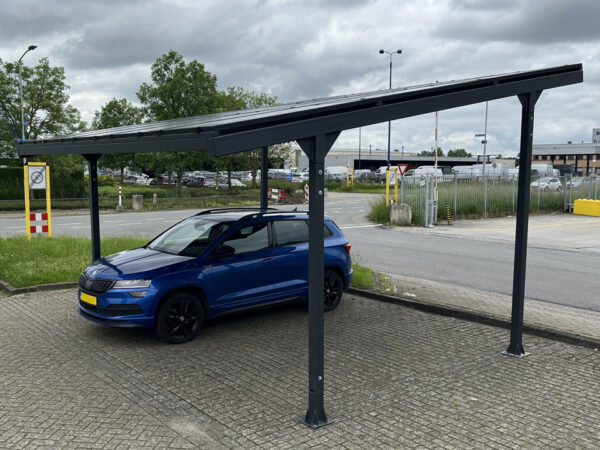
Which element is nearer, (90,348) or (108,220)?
(90,348)

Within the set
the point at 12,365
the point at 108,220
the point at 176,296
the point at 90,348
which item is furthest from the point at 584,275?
the point at 108,220

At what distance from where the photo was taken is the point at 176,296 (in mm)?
7043

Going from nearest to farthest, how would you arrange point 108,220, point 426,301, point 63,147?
point 63,147 < point 426,301 < point 108,220

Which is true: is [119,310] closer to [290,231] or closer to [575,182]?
[290,231]

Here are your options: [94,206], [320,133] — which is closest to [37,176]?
[94,206]

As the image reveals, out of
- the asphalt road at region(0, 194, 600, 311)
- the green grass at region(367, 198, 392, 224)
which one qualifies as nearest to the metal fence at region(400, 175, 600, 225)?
the green grass at region(367, 198, 392, 224)

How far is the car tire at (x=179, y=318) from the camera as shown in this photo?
6.99 m

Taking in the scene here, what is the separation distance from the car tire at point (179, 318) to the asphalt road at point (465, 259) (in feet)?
20.0

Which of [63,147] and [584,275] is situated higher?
[63,147]

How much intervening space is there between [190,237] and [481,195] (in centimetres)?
2136

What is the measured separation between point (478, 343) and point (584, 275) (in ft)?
21.3

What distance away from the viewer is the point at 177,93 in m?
34.2

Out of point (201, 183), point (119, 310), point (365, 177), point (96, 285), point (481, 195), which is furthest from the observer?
point (365, 177)

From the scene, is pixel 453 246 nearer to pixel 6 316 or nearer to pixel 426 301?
pixel 426 301
